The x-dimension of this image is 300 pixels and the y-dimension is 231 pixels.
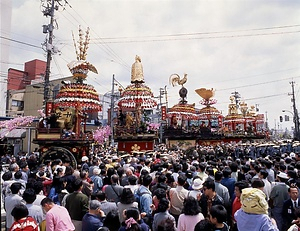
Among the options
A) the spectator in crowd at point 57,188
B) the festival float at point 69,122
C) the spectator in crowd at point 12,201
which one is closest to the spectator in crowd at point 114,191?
the spectator in crowd at point 57,188

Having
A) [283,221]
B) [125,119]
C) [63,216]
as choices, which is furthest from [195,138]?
[63,216]

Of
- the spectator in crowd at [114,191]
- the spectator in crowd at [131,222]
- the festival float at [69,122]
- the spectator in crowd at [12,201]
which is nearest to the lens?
the spectator in crowd at [131,222]

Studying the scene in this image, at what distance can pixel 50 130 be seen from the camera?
14641 millimetres

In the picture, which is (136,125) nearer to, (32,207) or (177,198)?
(177,198)

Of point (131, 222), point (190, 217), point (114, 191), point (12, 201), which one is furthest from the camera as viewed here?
point (114, 191)

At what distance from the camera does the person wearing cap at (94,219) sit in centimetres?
385

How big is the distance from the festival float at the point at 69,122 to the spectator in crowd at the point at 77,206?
9591mm

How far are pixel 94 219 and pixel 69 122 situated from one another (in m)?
12.3

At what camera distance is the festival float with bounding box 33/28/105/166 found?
1433cm

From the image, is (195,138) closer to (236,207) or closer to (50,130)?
(50,130)

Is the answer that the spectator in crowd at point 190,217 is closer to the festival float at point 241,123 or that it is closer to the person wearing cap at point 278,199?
the person wearing cap at point 278,199

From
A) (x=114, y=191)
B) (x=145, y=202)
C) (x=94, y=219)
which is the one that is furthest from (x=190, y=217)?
(x=114, y=191)

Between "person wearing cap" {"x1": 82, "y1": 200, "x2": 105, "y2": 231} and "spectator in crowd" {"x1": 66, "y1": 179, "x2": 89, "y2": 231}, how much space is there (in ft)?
1.91

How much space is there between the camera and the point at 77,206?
4.52m
